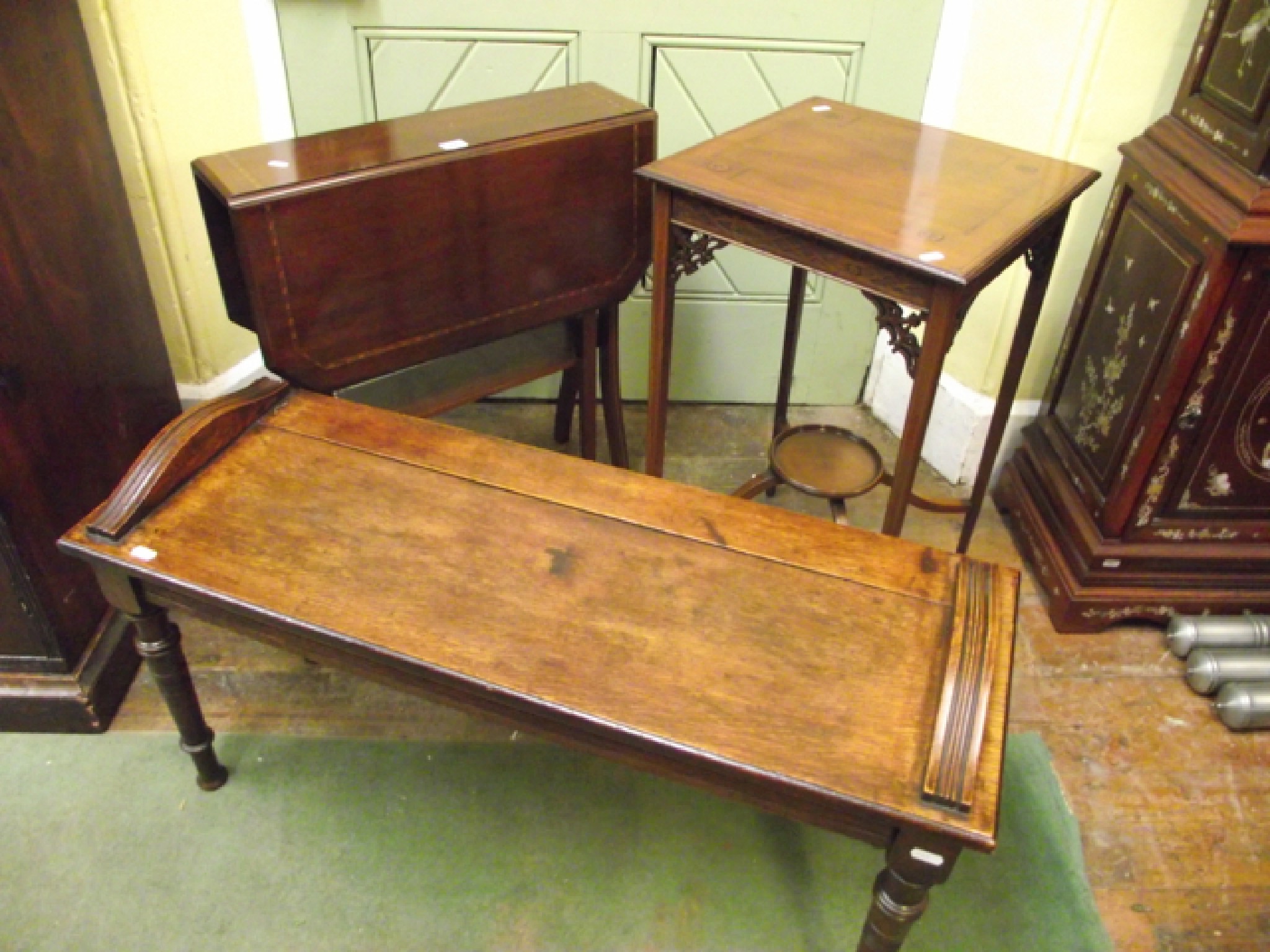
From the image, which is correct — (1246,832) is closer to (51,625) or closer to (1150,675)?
(1150,675)

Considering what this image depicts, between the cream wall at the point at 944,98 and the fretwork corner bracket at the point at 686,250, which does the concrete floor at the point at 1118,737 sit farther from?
the fretwork corner bracket at the point at 686,250

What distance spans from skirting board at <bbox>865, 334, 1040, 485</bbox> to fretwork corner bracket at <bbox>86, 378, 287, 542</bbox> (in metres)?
1.42

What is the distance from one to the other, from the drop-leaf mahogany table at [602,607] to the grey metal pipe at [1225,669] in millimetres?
842

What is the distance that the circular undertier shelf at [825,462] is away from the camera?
1967mm

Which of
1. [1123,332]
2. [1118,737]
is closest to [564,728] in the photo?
[1118,737]

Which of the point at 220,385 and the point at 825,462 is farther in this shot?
the point at 220,385

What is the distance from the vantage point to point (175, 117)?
198cm

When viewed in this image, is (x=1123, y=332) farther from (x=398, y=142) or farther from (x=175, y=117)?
(x=175, y=117)

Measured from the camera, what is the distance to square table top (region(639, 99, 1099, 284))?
142 centimetres

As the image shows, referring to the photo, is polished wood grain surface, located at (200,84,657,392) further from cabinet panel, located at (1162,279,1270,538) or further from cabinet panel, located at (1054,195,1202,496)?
cabinet panel, located at (1162,279,1270,538)

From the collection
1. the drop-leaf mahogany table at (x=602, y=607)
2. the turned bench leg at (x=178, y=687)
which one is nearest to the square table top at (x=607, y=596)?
the drop-leaf mahogany table at (x=602, y=607)

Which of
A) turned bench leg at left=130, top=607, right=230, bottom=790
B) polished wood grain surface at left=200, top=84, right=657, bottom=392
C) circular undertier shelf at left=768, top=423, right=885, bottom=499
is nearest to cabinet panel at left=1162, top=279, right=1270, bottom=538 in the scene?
circular undertier shelf at left=768, top=423, right=885, bottom=499

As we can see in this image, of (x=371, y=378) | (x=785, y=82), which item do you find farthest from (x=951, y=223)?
(x=371, y=378)

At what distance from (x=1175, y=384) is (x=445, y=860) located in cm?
153
